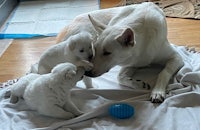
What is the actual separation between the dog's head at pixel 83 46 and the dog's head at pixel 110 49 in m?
0.04

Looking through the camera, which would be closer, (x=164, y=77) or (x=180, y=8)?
(x=164, y=77)

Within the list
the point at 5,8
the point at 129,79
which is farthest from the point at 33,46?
the point at 129,79

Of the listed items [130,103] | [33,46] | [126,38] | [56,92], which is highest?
[126,38]

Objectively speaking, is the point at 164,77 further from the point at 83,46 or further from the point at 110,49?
the point at 83,46

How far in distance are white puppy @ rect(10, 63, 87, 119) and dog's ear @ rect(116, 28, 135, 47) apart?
0.28 m

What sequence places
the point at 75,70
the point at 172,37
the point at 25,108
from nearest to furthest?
the point at 75,70, the point at 25,108, the point at 172,37

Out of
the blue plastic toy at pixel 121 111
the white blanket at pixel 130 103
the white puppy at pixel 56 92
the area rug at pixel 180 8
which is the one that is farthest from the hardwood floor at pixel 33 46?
the blue plastic toy at pixel 121 111

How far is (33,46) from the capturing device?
122 inches

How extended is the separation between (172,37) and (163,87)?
1131 millimetres

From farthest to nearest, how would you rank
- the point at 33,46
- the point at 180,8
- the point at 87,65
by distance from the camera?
the point at 180,8 → the point at 33,46 → the point at 87,65

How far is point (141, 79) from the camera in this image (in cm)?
219

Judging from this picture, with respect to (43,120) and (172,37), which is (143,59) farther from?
(172,37)

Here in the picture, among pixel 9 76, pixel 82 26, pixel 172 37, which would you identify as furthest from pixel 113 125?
pixel 172 37

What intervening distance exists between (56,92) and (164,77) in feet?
2.40
